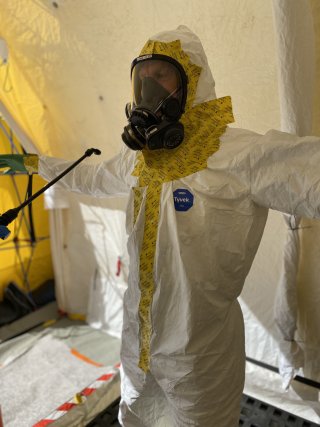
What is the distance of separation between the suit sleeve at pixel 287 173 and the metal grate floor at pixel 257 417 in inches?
41.9

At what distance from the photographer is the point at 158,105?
936 millimetres

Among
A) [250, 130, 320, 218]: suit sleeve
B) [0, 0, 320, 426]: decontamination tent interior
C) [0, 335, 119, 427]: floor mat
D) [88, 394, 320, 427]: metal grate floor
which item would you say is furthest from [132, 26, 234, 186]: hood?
[0, 335, 119, 427]: floor mat

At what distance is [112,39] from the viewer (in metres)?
1.45

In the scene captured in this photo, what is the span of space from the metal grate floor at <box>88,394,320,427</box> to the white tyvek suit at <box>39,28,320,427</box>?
50cm

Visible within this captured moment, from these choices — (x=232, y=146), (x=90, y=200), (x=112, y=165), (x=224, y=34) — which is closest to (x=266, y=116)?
(x=224, y=34)

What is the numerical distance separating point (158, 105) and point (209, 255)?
416 millimetres

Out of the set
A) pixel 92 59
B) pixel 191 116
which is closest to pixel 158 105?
pixel 191 116

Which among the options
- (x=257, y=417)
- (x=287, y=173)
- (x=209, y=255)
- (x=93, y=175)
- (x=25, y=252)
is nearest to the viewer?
(x=287, y=173)

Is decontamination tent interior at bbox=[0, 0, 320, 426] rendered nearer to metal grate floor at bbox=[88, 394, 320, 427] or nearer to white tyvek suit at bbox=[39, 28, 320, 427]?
metal grate floor at bbox=[88, 394, 320, 427]

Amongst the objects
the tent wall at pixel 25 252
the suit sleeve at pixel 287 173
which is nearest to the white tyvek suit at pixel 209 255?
the suit sleeve at pixel 287 173

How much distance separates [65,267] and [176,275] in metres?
1.60

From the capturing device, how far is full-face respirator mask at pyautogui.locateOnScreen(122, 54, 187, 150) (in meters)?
0.91

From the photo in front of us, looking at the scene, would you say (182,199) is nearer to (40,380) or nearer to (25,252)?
(40,380)

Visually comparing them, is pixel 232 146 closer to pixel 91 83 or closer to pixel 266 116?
pixel 266 116
